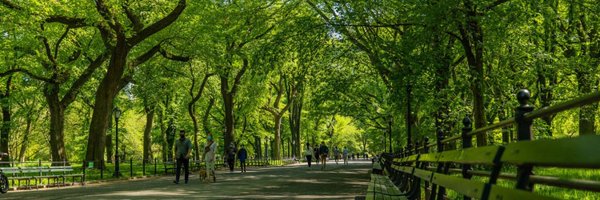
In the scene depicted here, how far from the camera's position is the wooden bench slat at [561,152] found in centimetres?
168

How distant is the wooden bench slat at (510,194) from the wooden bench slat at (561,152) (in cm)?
12

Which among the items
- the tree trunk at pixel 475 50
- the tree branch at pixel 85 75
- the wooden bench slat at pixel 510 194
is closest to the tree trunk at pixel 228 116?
the tree branch at pixel 85 75

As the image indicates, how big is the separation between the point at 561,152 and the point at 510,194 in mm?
464

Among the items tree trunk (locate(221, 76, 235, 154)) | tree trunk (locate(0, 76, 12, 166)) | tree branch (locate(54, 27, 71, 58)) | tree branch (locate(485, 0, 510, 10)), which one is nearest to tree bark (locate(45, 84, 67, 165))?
tree branch (locate(54, 27, 71, 58))

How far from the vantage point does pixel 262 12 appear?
19.0 meters

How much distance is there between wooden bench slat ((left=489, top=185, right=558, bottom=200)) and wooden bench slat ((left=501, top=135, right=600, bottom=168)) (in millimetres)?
122

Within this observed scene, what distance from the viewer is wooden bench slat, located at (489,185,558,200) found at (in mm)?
2022

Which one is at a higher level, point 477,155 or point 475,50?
point 475,50

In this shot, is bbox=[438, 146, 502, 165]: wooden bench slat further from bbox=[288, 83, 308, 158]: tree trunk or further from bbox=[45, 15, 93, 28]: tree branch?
bbox=[288, 83, 308, 158]: tree trunk

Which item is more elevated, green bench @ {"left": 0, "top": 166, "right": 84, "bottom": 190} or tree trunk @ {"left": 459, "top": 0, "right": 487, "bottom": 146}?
tree trunk @ {"left": 459, "top": 0, "right": 487, "bottom": 146}

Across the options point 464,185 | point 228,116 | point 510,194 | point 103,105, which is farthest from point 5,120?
point 510,194

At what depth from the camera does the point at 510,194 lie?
233cm

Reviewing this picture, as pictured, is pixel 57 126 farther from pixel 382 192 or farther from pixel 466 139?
pixel 466 139

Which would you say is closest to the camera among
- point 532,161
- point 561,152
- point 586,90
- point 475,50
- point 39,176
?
point 561,152
